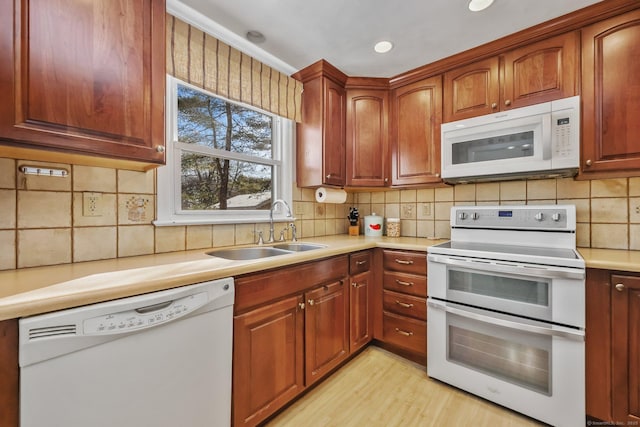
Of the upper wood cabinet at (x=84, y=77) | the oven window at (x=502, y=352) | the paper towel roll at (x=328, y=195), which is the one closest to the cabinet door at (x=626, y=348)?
the oven window at (x=502, y=352)

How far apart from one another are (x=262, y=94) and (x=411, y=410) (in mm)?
2253

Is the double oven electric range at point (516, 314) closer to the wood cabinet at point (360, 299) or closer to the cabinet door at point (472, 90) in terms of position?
the wood cabinet at point (360, 299)

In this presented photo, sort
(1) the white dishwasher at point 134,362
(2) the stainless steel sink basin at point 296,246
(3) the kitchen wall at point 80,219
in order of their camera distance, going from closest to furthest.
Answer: (1) the white dishwasher at point 134,362, (3) the kitchen wall at point 80,219, (2) the stainless steel sink basin at point 296,246

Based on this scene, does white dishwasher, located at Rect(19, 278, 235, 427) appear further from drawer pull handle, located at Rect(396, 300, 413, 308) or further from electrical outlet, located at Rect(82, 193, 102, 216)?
drawer pull handle, located at Rect(396, 300, 413, 308)

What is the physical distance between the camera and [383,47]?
199cm

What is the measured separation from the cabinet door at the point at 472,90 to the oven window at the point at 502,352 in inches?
57.4

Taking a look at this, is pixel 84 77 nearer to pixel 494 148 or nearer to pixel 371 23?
pixel 371 23

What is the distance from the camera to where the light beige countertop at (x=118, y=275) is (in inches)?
31.6

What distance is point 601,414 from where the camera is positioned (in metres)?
1.38

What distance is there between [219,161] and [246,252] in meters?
0.68

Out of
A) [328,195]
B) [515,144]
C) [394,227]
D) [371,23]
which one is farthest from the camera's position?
[394,227]

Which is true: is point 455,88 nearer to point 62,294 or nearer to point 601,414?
point 601,414

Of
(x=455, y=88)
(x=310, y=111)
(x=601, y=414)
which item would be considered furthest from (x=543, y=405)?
(x=310, y=111)

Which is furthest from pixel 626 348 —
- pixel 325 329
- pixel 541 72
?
pixel 541 72
